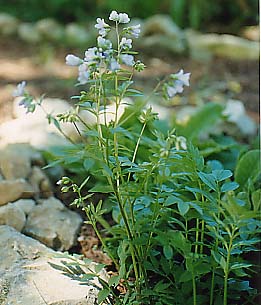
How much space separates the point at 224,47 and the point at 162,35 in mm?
401

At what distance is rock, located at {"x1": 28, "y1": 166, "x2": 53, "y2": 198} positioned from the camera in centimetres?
217

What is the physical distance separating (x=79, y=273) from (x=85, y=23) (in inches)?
113

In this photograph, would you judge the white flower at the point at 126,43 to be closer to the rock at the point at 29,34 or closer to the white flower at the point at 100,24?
the white flower at the point at 100,24

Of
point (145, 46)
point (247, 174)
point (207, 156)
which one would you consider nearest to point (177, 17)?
point (145, 46)

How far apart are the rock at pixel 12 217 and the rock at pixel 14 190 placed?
11 cm

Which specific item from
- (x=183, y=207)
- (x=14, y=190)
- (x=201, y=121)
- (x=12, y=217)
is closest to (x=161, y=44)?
(x=201, y=121)

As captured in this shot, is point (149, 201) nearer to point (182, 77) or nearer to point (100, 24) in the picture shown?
point (182, 77)

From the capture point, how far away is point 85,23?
4211mm

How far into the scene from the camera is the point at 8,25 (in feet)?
13.9

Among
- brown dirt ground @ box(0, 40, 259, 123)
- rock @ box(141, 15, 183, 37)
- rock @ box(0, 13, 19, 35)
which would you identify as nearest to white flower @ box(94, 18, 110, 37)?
brown dirt ground @ box(0, 40, 259, 123)

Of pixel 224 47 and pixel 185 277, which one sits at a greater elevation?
pixel 185 277

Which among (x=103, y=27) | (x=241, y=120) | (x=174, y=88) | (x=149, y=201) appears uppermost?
(x=103, y=27)

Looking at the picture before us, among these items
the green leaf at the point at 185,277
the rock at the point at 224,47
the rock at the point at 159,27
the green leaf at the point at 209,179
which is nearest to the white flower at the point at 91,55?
the green leaf at the point at 209,179

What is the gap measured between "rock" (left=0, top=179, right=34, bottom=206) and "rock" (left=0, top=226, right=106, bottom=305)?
0.31m
